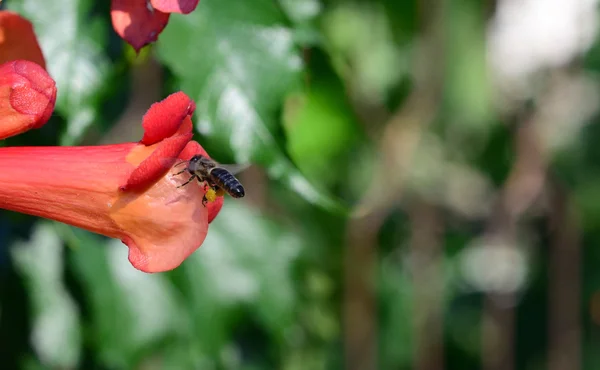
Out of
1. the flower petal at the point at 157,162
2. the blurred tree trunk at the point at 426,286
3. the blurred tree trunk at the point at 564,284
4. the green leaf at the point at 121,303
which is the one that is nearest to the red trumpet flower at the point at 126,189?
the flower petal at the point at 157,162

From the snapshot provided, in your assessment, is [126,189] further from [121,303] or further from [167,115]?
[121,303]

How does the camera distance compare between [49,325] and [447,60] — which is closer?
[49,325]

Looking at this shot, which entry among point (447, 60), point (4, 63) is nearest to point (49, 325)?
point (4, 63)

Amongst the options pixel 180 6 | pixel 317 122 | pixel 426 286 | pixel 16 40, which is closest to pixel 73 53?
pixel 16 40

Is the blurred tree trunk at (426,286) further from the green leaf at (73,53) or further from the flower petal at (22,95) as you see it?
the flower petal at (22,95)

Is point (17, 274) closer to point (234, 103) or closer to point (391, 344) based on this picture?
point (234, 103)
